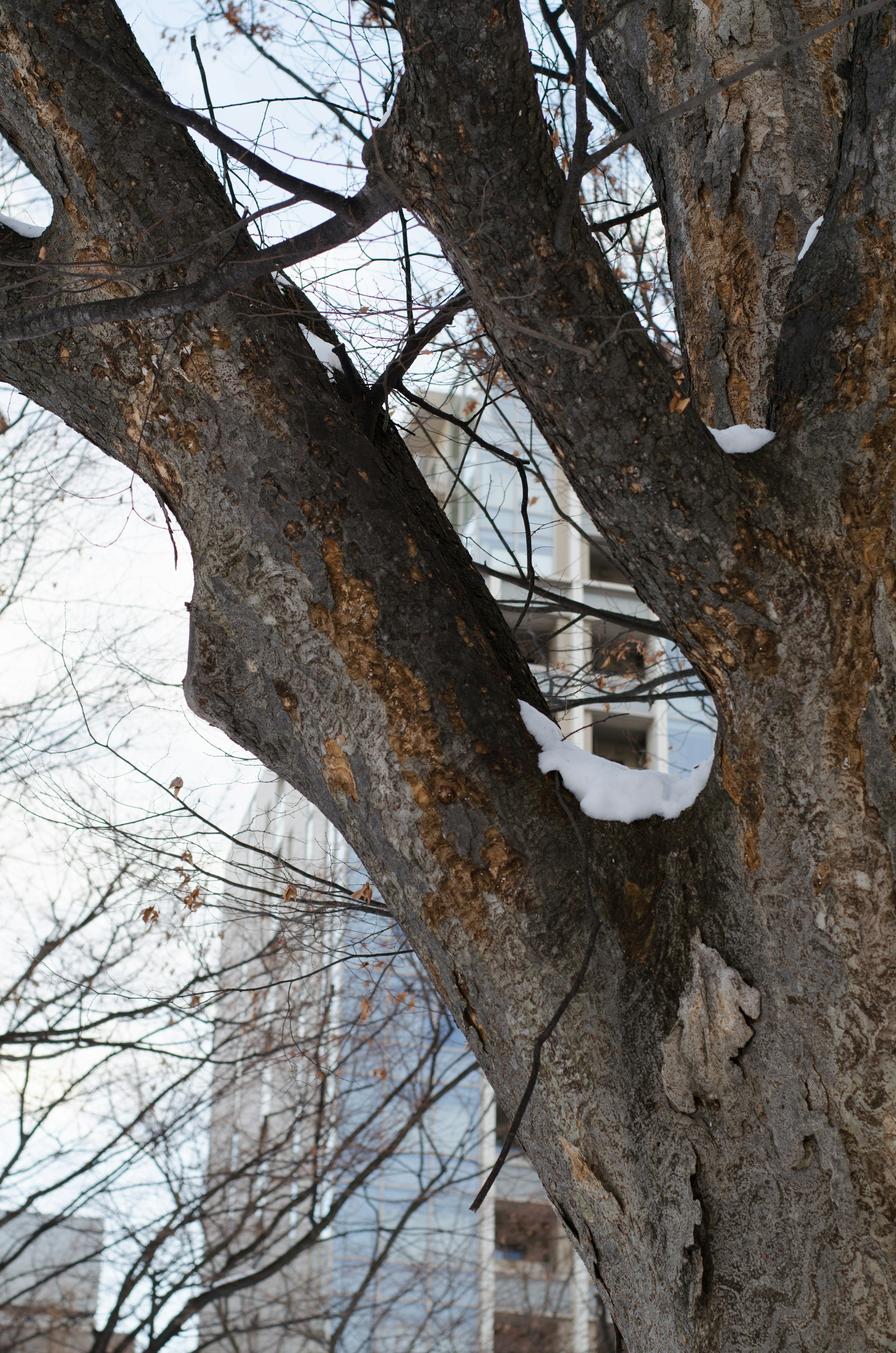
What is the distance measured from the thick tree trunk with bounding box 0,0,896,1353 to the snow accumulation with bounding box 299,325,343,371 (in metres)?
0.20

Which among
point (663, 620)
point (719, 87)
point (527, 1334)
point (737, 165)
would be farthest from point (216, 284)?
point (527, 1334)

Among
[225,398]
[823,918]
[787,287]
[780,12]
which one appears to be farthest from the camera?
[780,12]

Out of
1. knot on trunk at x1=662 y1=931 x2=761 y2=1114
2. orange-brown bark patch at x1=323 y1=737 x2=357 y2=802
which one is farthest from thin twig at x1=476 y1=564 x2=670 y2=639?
knot on trunk at x1=662 y1=931 x2=761 y2=1114

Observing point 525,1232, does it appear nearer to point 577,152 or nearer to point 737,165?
point 737,165

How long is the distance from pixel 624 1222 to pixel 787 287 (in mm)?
2174

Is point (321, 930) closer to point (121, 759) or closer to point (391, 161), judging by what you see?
point (121, 759)

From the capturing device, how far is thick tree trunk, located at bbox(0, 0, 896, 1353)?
5.49ft

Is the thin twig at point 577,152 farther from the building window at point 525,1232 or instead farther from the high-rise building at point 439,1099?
the building window at point 525,1232

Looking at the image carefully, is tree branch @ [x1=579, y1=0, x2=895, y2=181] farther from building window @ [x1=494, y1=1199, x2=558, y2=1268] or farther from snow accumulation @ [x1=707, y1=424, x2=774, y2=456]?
building window @ [x1=494, y1=1199, x2=558, y2=1268]

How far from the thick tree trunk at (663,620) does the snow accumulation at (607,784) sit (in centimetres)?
6

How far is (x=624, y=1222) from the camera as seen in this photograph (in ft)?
5.74

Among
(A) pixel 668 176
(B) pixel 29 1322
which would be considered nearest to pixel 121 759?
(A) pixel 668 176

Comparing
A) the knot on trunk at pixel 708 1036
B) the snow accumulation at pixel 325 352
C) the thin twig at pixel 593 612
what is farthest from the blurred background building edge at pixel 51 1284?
the snow accumulation at pixel 325 352

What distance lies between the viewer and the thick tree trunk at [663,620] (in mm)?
1674
